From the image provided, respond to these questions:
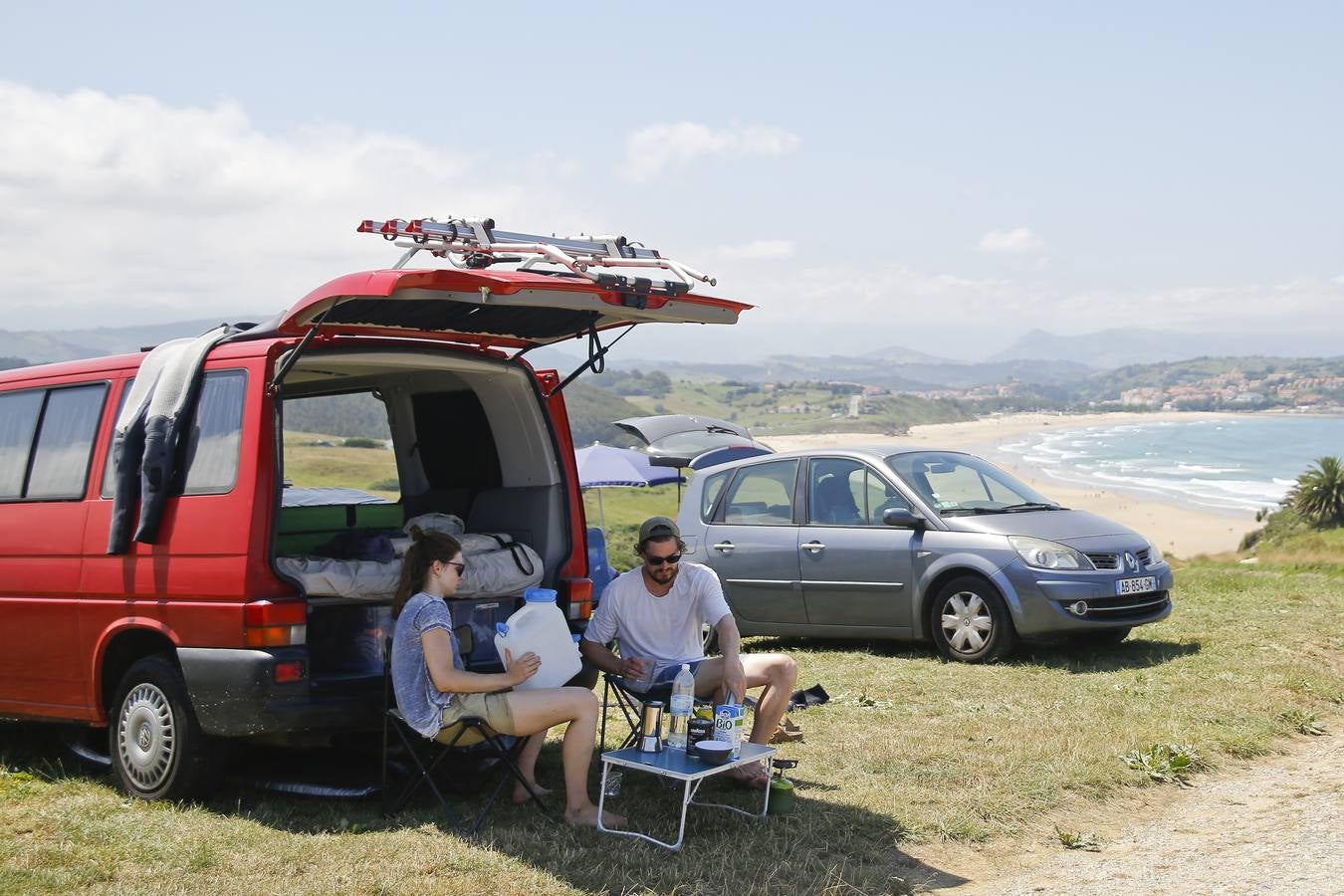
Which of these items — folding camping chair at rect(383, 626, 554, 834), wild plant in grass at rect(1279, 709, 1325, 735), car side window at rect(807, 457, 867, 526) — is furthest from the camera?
car side window at rect(807, 457, 867, 526)

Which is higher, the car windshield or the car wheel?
the car windshield

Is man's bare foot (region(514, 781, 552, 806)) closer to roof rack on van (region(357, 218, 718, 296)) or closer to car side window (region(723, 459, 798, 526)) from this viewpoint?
roof rack on van (region(357, 218, 718, 296))

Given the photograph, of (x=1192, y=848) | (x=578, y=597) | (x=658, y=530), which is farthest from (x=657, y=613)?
(x=1192, y=848)

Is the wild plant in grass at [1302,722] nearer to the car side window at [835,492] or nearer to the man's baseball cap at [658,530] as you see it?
the car side window at [835,492]

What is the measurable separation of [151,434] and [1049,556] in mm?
6154

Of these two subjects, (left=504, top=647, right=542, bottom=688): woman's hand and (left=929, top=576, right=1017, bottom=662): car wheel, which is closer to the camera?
(left=504, top=647, right=542, bottom=688): woman's hand

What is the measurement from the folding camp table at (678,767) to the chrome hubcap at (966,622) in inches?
171

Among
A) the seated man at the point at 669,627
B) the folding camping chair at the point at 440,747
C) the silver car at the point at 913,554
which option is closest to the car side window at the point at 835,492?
the silver car at the point at 913,554

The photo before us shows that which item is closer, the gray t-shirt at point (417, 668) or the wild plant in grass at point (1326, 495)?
the gray t-shirt at point (417, 668)

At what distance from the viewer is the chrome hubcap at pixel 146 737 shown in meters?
6.11

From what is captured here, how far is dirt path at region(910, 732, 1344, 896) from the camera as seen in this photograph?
16.9 ft

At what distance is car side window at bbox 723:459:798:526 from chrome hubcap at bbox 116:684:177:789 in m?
5.71

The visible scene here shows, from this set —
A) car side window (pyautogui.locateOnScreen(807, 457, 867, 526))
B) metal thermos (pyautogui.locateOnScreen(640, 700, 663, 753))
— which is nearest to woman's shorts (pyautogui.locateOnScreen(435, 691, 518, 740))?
metal thermos (pyautogui.locateOnScreen(640, 700, 663, 753))

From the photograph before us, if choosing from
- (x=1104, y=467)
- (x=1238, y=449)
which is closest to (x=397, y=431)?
(x=1104, y=467)
